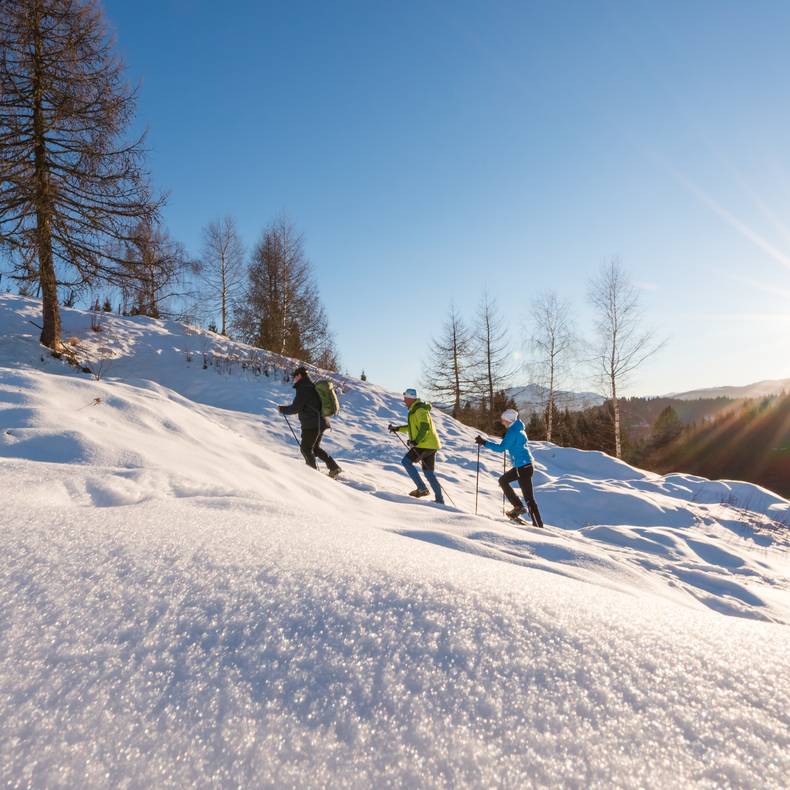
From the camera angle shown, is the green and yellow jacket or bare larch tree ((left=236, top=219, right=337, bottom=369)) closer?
the green and yellow jacket

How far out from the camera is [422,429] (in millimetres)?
6312

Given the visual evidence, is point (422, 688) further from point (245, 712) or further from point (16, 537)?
point (16, 537)

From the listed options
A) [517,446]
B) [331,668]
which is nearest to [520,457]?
[517,446]

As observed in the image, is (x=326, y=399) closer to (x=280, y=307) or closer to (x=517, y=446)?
(x=517, y=446)

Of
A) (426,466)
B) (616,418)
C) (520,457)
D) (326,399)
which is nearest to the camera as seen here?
(520,457)

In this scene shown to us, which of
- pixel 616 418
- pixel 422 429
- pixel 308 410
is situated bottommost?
pixel 616 418

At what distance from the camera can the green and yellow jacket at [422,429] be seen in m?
6.29

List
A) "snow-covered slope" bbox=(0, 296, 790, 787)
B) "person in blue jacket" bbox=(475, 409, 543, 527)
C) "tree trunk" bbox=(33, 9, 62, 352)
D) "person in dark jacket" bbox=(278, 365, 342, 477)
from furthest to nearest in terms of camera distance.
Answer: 1. "tree trunk" bbox=(33, 9, 62, 352)
2. "person in dark jacket" bbox=(278, 365, 342, 477)
3. "person in blue jacket" bbox=(475, 409, 543, 527)
4. "snow-covered slope" bbox=(0, 296, 790, 787)

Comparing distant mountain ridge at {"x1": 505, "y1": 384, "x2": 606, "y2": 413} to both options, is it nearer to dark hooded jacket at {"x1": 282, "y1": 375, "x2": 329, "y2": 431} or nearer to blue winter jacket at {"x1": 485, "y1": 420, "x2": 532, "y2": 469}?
blue winter jacket at {"x1": 485, "y1": 420, "x2": 532, "y2": 469}

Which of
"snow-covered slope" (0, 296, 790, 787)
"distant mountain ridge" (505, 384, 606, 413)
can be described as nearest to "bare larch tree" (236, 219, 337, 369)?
"distant mountain ridge" (505, 384, 606, 413)

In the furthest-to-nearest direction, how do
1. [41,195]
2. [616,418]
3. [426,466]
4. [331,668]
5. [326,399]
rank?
[616,418] < [41,195] < [326,399] < [426,466] < [331,668]

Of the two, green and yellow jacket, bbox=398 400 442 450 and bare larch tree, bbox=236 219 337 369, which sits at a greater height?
bare larch tree, bbox=236 219 337 369

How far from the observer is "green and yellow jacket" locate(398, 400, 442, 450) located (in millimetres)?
6285

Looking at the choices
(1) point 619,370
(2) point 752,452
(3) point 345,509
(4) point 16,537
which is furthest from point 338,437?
(2) point 752,452
